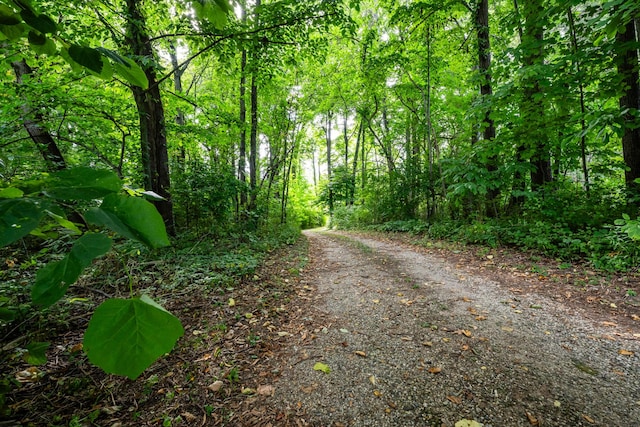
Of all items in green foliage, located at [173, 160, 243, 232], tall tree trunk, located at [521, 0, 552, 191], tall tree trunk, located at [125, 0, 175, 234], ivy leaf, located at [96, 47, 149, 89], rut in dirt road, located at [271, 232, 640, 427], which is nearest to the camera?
ivy leaf, located at [96, 47, 149, 89]

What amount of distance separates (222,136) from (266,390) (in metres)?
6.45

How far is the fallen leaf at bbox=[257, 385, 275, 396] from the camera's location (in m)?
2.26

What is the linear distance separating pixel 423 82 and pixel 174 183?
30.6 ft

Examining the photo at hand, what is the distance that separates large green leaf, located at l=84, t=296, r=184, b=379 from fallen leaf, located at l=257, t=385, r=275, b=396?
2.23m

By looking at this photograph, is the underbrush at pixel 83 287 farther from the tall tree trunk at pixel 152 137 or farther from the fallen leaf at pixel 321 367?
the fallen leaf at pixel 321 367

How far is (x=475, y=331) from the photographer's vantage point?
292cm

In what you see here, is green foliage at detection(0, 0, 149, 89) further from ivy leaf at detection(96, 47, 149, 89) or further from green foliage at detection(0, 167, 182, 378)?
Answer: green foliage at detection(0, 167, 182, 378)

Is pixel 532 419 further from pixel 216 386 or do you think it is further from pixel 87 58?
pixel 87 58

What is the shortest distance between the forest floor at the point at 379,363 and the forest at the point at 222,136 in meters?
0.55

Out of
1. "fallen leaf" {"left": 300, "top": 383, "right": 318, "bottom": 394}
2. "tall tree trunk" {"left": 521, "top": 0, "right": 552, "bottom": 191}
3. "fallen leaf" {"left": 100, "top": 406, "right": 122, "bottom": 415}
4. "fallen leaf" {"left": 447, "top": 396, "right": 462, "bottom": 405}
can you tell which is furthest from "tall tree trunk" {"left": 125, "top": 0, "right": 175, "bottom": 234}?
"tall tree trunk" {"left": 521, "top": 0, "right": 552, "bottom": 191}

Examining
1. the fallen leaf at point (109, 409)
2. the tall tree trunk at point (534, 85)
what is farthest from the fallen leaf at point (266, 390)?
the tall tree trunk at point (534, 85)

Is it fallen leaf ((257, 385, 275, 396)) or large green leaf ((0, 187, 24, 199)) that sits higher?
large green leaf ((0, 187, 24, 199))

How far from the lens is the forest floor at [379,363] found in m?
1.98

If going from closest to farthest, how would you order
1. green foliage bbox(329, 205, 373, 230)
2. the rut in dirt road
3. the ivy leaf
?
1. the ivy leaf
2. the rut in dirt road
3. green foliage bbox(329, 205, 373, 230)
